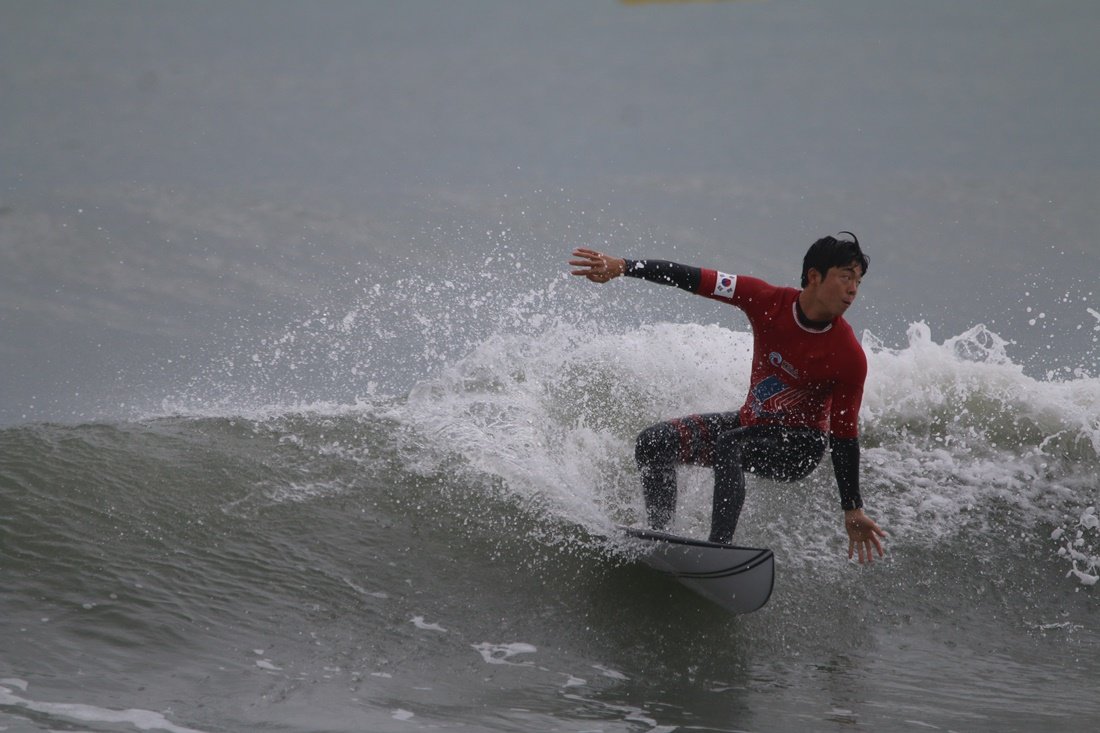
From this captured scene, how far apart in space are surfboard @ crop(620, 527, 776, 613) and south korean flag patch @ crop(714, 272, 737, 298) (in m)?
1.14

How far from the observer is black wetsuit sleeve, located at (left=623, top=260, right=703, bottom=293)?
5.04 metres

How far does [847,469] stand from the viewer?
191 inches

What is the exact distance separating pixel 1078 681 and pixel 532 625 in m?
2.44

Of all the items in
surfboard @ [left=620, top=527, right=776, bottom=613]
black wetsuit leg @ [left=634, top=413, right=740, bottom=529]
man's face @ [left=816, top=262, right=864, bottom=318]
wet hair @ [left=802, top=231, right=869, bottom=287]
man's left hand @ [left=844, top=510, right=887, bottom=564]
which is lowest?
surfboard @ [left=620, top=527, right=776, bottom=613]

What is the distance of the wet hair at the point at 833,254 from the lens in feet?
15.5

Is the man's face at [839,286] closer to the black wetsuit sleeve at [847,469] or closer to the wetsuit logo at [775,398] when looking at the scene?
the wetsuit logo at [775,398]

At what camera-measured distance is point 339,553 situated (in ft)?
18.2

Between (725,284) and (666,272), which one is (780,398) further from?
(666,272)

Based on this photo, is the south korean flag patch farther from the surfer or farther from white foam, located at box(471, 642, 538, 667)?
white foam, located at box(471, 642, 538, 667)

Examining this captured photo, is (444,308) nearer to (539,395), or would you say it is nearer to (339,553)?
(539,395)

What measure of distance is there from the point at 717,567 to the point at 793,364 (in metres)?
0.98

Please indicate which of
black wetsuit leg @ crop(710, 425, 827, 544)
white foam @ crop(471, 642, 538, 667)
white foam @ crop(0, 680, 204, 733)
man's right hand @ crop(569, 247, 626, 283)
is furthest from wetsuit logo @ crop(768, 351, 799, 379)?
white foam @ crop(0, 680, 204, 733)

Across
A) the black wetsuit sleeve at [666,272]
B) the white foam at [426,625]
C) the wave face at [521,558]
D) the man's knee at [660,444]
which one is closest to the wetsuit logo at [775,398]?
the man's knee at [660,444]

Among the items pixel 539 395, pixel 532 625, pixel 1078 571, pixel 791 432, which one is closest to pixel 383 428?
pixel 539 395
